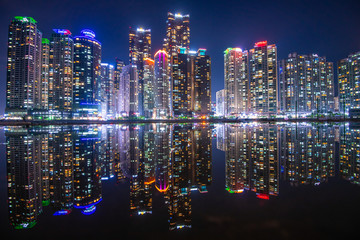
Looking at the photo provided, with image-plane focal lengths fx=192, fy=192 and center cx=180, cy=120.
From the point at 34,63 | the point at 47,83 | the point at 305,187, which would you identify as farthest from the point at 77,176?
the point at 47,83

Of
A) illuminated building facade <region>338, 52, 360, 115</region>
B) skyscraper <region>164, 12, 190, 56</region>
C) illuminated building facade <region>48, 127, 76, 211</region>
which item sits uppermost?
skyscraper <region>164, 12, 190, 56</region>

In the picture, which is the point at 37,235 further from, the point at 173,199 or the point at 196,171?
the point at 196,171

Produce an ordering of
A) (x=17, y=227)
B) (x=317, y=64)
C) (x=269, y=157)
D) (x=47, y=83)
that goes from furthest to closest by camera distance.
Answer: (x=317, y=64) < (x=47, y=83) < (x=269, y=157) < (x=17, y=227)

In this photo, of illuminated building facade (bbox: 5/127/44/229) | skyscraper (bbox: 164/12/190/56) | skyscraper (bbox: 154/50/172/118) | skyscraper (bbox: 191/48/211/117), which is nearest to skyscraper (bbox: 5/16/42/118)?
skyscraper (bbox: 154/50/172/118)

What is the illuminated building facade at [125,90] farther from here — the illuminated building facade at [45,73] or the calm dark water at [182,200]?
the calm dark water at [182,200]

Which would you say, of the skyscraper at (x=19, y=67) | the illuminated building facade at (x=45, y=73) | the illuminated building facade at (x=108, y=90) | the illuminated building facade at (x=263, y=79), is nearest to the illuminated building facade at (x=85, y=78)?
the illuminated building facade at (x=45, y=73)

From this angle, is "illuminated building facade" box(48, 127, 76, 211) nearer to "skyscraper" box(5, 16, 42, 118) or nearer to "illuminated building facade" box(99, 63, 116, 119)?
"skyscraper" box(5, 16, 42, 118)
